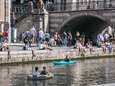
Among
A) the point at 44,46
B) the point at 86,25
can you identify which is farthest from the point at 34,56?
the point at 86,25

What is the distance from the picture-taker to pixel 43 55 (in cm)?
5966

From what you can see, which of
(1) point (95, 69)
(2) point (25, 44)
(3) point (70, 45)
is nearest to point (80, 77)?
(1) point (95, 69)

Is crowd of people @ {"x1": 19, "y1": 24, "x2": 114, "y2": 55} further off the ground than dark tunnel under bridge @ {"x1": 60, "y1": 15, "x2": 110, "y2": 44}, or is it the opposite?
dark tunnel under bridge @ {"x1": 60, "y1": 15, "x2": 110, "y2": 44}

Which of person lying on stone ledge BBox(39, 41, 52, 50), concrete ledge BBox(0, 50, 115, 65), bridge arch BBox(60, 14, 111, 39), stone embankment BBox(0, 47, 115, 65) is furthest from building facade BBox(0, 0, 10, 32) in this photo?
concrete ledge BBox(0, 50, 115, 65)

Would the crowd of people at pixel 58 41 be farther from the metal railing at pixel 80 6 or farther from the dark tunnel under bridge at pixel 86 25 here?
the metal railing at pixel 80 6

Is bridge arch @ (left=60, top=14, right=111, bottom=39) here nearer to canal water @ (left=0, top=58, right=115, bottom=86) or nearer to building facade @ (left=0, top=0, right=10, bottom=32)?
building facade @ (left=0, top=0, right=10, bottom=32)

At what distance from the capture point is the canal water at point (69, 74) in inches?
1769

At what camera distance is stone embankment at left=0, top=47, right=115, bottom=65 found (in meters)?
56.4

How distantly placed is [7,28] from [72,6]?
34.1ft

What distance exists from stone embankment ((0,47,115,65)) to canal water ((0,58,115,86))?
4.59 ft

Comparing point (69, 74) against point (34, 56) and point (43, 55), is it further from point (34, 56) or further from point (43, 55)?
point (43, 55)

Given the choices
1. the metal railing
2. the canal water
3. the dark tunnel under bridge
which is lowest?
the canal water

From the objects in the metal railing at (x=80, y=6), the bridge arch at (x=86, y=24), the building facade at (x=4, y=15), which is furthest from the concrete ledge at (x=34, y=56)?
the metal railing at (x=80, y=6)

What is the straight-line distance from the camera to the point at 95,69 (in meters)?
54.2
